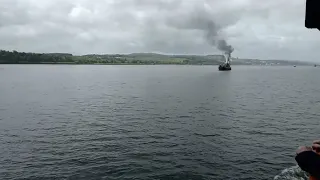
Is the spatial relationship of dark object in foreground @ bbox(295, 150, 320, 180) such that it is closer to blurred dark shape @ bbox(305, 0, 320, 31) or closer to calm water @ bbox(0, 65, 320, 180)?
blurred dark shape @ bbox(305, 0, 320, 31)

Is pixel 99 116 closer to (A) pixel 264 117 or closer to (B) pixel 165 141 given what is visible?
(B) pixel 165 141

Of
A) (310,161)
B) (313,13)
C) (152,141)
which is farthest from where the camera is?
(152,141)

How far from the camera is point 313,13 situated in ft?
24.4

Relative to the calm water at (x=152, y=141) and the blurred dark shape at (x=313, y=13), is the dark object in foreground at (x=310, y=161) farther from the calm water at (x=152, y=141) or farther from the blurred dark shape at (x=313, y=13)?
the calm water at (x=152, y=141)

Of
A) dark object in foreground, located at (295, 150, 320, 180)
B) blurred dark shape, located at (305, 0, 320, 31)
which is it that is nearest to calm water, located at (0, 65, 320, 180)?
dark object in foreground, located at (295, 150, 320, 180)

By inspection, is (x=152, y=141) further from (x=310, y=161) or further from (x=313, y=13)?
(x=313, y=13)

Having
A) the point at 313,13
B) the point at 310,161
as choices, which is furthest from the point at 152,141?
the point at 313,13

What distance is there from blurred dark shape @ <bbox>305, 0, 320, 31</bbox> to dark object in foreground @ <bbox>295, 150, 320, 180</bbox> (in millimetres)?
3370

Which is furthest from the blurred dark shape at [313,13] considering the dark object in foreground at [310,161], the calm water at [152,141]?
the calm water at [152,141]

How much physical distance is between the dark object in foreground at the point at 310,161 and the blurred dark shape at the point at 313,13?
3.37 metres

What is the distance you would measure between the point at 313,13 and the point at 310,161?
3825 mm

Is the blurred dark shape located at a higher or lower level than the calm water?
higher

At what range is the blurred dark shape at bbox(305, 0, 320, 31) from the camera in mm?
7285

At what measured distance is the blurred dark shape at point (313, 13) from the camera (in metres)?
7.29
